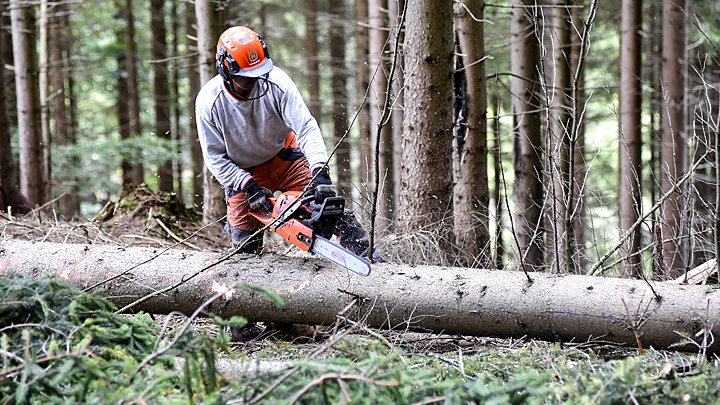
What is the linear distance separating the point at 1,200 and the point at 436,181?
253 inches

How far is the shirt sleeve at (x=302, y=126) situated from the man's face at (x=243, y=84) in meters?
0.26

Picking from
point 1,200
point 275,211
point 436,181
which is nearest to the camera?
point 275,211

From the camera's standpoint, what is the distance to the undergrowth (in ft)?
5.82

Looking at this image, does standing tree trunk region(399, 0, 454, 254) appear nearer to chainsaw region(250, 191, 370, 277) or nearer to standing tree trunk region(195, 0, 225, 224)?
chainsaw region(250, 191, 370, 277)

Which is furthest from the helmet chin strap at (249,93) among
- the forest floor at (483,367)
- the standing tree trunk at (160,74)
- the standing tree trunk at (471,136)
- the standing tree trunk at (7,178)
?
the standing tree trunk at (160,74)

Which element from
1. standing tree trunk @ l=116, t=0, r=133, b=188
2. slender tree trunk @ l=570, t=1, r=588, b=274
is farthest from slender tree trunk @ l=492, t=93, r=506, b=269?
standing tree trunk @ l=116, t=0, r=133, b=188

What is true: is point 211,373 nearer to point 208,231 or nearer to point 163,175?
point 208,231

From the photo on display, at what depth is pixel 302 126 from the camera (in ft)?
12.5

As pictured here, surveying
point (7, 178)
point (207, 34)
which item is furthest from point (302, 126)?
point (7, 178)

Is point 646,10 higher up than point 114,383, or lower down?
higher up

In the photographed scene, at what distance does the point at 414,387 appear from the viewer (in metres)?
1.89

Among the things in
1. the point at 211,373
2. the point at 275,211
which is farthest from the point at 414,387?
the point at 275,211

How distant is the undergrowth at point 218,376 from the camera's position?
1772mm

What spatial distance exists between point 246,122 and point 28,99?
6.23 m
